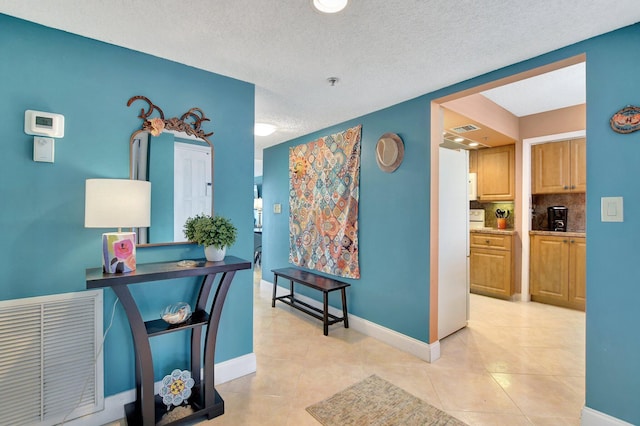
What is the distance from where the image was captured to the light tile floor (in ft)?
6.34

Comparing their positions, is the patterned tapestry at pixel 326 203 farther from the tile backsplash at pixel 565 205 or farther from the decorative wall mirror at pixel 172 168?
the tile backsplash at pixel 565 205

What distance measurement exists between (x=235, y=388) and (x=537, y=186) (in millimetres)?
4510

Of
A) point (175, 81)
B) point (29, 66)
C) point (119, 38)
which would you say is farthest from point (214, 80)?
point (29, 66)

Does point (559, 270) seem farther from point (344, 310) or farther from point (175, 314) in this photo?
point (175, 314)

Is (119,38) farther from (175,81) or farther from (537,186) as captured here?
(537,186)

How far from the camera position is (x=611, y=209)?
1.70 metres

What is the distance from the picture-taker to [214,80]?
2281 millimetres

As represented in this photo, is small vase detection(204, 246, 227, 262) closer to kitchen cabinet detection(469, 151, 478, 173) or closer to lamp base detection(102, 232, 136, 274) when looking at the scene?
lamp base detection(102, 232, 136, 274)

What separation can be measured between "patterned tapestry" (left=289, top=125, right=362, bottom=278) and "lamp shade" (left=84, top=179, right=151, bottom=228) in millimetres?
2242

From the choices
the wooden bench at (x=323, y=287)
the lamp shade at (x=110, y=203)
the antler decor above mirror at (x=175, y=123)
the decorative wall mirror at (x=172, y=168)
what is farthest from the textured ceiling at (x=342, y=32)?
the wooden bench at (x=323, y=287)

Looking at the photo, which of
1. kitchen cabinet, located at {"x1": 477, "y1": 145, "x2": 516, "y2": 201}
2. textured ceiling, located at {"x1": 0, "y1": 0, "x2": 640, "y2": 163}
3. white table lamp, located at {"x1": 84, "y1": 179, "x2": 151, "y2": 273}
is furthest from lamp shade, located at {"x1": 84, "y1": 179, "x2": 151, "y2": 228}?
kitchen cabinet, located at {"x1": 477, "y1": 145, "x2": 516, "y2": 201}

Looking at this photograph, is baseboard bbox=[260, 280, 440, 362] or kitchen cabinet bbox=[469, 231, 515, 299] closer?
baseboard bbox=[260, 280, 440, 362]

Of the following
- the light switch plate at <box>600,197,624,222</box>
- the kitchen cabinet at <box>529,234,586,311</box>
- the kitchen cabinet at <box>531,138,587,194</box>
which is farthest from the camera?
the kitchen cabinet at <box>531,138,587,194</box>

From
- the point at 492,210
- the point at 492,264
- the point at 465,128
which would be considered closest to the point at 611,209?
the point at 465,128
